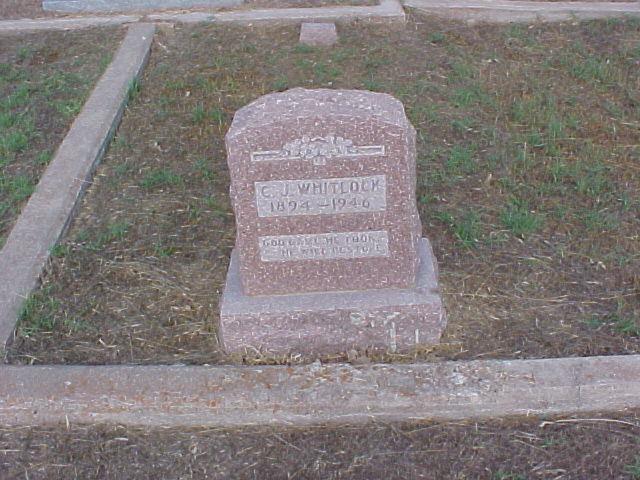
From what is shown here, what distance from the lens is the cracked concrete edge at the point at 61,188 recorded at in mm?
3277

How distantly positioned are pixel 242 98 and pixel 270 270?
2378 millimetres

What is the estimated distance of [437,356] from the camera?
2.88 m

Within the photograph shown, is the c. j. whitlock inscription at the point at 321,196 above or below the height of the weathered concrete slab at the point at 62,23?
above

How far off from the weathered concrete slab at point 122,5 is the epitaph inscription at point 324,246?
13.8 ft

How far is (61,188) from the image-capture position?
156 inches

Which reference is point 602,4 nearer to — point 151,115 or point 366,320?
point 151,115

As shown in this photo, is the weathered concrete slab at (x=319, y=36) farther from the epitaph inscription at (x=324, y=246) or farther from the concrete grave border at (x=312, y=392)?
the concrete grave border at (x=312, y=392)

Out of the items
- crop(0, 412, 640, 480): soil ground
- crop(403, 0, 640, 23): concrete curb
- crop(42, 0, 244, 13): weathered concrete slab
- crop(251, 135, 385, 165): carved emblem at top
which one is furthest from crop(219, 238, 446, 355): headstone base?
crop(42, 0, 244, 13): weathered concrete slab

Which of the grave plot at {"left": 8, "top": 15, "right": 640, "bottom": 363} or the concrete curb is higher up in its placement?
the concrete curb

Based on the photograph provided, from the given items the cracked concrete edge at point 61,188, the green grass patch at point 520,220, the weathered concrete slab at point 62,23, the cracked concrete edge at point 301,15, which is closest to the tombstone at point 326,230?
the green grass patch at point 520,220

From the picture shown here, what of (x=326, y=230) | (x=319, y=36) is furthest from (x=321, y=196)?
(x=319, y=36)

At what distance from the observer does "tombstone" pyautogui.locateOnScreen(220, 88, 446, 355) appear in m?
2.59

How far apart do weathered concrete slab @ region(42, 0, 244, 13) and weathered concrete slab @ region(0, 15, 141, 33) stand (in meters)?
0.15

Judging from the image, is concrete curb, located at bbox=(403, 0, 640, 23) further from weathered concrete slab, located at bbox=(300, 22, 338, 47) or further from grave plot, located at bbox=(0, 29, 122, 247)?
grave plot, located at bbox=(0, 29, 122, 247)
